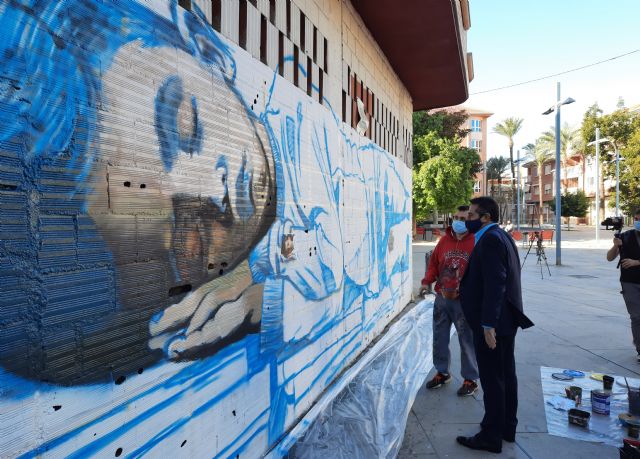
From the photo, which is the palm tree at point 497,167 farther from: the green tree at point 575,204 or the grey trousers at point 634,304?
the grey trousers at point 634,304

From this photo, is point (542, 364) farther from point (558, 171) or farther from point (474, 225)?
point (558, 171)

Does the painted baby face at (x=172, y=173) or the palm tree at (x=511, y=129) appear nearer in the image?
the painted baby face at (x=172, y=173)

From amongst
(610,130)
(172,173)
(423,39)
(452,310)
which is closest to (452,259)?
(452,310)

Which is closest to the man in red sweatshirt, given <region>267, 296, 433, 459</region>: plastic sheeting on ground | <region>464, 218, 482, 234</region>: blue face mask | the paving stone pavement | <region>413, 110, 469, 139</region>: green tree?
the paving stone pavement

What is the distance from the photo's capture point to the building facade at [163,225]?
1.44 meters

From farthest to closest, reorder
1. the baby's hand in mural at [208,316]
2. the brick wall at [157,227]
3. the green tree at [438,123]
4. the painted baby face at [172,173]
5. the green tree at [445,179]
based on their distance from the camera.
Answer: the green tree at [438,123], the green tree at [445,179], the baby's hand in mural at [208,316], the painted baby face at [172,173], the brick wall at [157,227]

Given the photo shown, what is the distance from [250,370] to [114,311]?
4.23 feet

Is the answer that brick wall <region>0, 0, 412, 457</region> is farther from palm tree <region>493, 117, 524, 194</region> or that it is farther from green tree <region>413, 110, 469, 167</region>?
palm tree <region>493, 117, 524, 194</region>

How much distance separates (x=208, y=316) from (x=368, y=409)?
2.13m

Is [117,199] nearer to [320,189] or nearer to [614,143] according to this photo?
[320,189]

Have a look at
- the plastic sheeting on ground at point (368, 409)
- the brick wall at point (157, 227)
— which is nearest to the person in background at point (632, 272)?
the plastic sheeting on ground at point (368, 409)

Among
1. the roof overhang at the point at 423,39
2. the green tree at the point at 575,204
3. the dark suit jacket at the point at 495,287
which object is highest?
the roof overhang at the point at 423,39

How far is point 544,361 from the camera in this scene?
5.31m

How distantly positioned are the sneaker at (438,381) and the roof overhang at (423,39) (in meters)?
4.43
